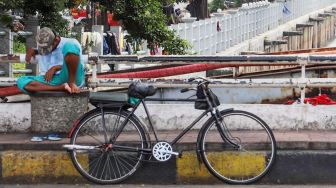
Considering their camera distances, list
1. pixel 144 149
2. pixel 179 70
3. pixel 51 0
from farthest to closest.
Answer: pixel 51 0 → pixel 179 70 → pixel 144 149

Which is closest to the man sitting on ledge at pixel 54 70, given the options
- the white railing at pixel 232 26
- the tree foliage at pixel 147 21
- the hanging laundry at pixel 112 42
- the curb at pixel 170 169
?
the curb at pixel 170 169

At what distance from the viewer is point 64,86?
708 cm

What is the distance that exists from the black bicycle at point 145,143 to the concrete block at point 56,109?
42 centimetres

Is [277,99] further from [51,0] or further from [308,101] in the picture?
[51,0]

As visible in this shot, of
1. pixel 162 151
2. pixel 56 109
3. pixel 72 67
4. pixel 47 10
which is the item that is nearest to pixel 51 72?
pixel 72 67

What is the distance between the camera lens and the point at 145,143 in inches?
263

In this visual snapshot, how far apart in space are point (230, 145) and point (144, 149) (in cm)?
83

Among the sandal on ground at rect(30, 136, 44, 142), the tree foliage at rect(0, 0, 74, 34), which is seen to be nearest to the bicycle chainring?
the sandal on ground at rect(30, 136, 44, 142)

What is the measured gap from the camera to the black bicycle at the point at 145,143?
21.8 feet

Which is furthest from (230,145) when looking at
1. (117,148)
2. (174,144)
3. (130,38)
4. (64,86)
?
(130,38)

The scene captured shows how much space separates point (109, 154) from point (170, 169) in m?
0.62

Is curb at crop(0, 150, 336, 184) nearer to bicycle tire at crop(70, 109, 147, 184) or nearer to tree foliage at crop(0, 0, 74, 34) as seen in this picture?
bicycle tire at crop(70, 109, 147, 184)

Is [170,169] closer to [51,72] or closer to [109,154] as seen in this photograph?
[109,154]

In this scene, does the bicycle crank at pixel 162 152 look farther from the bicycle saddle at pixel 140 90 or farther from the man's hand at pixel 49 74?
the man's hand at pixel 49 74
